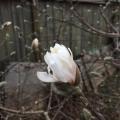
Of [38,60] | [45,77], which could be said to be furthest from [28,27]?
[45,77]

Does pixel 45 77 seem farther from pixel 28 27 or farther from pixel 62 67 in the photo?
pixel 28 27

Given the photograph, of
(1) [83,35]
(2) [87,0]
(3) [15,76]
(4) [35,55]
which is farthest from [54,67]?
(1) [83,35]

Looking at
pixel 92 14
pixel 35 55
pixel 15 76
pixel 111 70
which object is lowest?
pixel 111 70

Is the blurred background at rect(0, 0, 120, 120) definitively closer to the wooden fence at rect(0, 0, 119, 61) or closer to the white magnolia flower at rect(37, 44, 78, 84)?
the wooden fence at rect(0, 0, 119, 61)

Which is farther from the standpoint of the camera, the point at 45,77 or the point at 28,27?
the point at 28,27

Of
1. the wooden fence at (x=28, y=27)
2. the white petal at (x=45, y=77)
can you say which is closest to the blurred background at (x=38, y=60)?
the wooden fence at (x=28, y=27)

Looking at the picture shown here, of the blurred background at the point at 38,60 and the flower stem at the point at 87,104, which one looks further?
the blurred background at the point at 38,60

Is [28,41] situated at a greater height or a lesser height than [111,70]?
greater

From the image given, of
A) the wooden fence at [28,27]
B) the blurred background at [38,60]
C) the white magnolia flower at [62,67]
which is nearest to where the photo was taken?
the white magnolia flower at [62,67]

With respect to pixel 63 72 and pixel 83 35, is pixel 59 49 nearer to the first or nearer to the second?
pixel 63 72

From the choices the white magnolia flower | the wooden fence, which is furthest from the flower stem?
the wooden fence

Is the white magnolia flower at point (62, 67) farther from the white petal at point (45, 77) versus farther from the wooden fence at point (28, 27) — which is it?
the wooden fence at point (28, 27)
